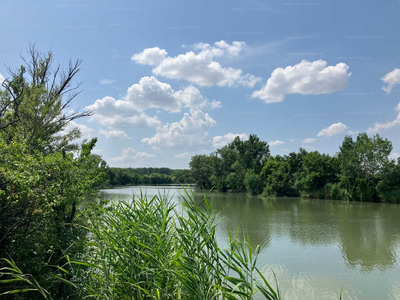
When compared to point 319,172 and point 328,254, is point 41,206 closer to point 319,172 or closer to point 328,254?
point 328,254

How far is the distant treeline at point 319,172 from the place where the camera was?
27500 millimetres

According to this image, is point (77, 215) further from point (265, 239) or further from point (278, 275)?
point (265, 239)

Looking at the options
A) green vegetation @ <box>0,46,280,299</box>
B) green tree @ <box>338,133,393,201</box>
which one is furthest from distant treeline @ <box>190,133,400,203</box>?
green vegetation @ <box>0,46,280,299</box>

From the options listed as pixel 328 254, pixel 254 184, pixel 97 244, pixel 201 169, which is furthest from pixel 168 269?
pixel 201 169

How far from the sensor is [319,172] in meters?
33.0

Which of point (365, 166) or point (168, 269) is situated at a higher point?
point (365, 166)

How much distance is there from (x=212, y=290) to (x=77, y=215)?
2.98m

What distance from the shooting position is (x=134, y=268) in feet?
8.73

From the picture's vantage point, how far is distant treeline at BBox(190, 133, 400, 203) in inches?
1083

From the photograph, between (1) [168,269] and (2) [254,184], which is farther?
(2) [254,184]

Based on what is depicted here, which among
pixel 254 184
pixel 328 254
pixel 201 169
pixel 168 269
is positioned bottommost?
pixel 328 254

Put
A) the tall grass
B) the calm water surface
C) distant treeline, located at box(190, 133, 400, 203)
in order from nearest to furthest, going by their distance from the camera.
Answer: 1. the tall grass
2. the calm water surface
3. distant treeline, located at box(190, 133, 400, 203)

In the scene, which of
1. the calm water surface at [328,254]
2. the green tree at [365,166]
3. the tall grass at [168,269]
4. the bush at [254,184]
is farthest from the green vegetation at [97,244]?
the bush at [254,184]

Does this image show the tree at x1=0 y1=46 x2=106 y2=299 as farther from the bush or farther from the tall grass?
the bush
